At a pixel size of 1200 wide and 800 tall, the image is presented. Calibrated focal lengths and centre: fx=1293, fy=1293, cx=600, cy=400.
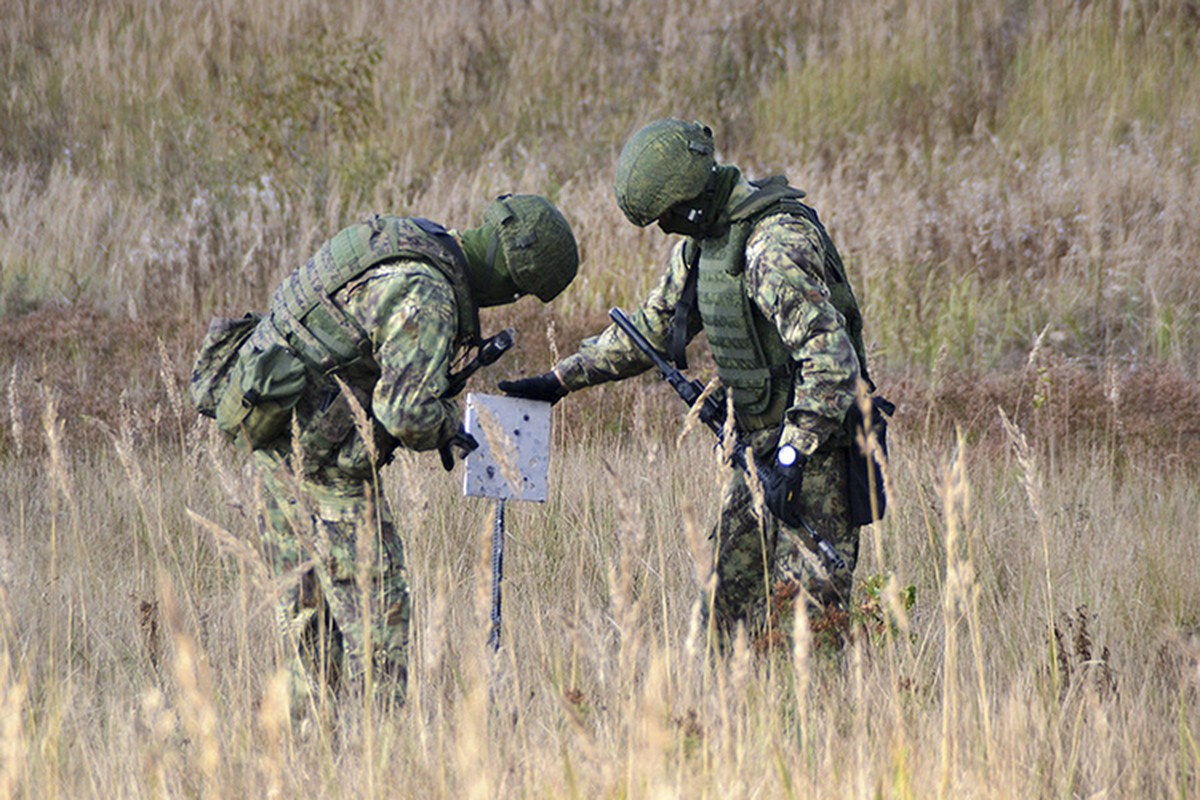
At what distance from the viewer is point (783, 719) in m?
3.70

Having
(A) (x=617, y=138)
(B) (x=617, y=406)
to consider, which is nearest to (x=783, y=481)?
(B) (x=617, y=406)

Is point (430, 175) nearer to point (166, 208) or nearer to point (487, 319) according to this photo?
point (166, 208)

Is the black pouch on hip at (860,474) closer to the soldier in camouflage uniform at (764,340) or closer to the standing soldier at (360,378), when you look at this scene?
the soldier in camouflage uniform at (764,340)

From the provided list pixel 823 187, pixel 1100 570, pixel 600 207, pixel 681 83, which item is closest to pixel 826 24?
pixel 681 83

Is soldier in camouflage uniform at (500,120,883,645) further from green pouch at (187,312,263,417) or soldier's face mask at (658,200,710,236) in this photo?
green pouch at (187,312,263,417)

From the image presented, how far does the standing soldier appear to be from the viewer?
3705 millimetres

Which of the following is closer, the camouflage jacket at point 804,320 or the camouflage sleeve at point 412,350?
the camouflage sleeve at point 412,350

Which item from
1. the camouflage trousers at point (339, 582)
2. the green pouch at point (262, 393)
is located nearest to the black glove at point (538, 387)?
the camouflage trousers at point (339, 582)

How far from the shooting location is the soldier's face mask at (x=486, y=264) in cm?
400

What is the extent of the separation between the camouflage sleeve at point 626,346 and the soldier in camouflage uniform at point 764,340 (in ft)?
0.29

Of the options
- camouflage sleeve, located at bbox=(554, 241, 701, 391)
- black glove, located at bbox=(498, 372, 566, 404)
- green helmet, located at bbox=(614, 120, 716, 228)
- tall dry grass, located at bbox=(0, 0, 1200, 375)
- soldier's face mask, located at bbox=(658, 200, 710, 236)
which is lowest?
black glove, located at bbox=(498, 372, 566, 404)

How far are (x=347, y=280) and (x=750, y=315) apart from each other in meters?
1.25

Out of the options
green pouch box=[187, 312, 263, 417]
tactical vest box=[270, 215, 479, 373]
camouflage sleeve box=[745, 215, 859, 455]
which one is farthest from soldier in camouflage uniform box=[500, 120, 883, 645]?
green pouch box=[187, 312, 263, 417]

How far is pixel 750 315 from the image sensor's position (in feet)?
13.4
